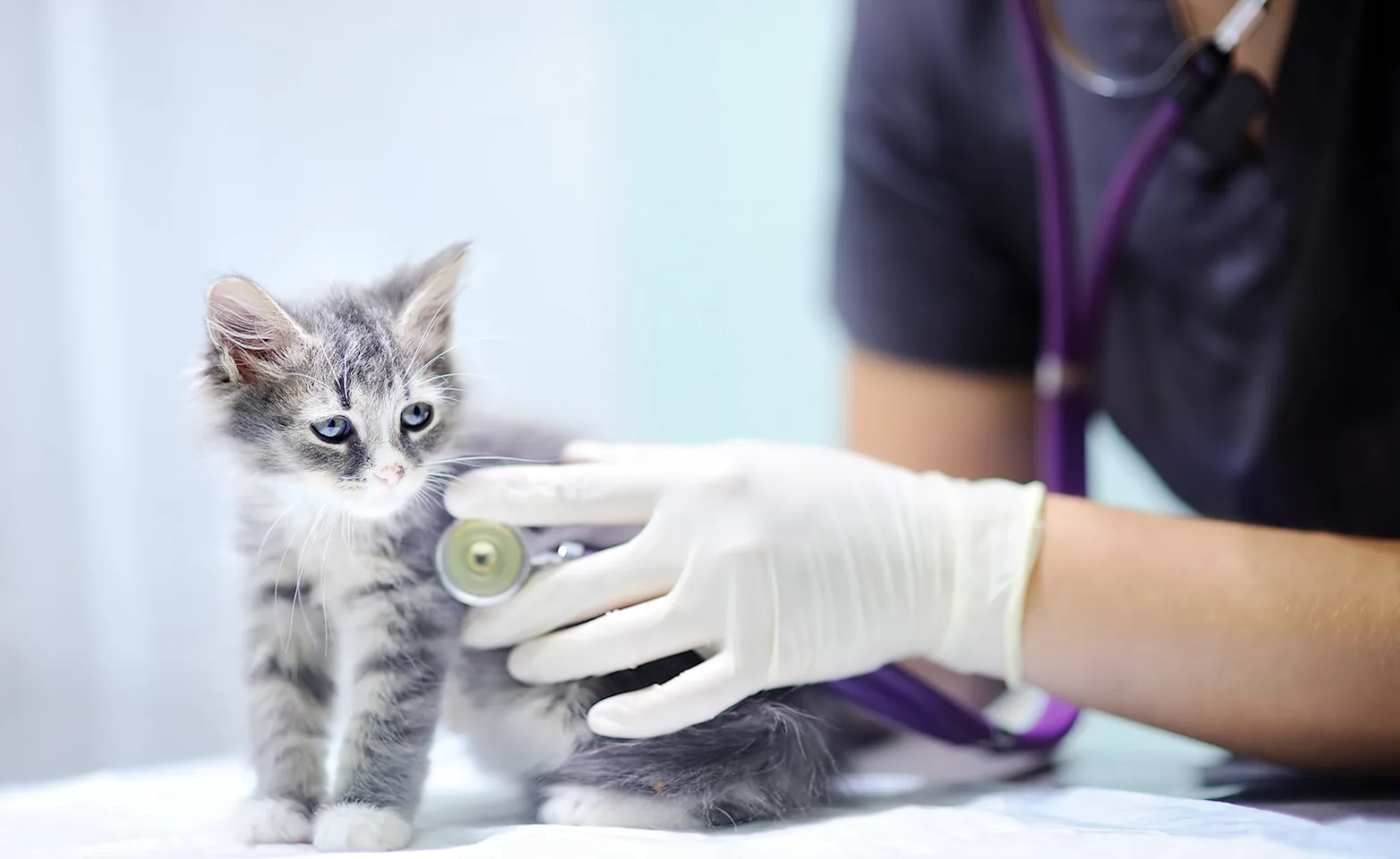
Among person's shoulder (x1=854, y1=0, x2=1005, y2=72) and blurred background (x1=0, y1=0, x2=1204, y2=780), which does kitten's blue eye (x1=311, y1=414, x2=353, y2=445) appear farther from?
person's shoulder (x1=854, y1=0, x2=1005, y2=72)

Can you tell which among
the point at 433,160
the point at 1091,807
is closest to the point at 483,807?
the point at 1091,807

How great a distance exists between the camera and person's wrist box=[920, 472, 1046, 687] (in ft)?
2.94

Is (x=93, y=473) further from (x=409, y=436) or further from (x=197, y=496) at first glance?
(x=409, y=436)

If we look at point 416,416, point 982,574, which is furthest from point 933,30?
point 416,416

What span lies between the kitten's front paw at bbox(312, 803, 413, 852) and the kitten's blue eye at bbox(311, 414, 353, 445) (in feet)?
0.87

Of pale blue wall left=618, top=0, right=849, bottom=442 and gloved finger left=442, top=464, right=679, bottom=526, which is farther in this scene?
pale blue wall left=618, top=0, right=849, bottom=442

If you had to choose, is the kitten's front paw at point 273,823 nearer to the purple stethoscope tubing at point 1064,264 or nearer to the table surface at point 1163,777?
the table surface at point 1163,777

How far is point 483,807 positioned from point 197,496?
24.5 inches

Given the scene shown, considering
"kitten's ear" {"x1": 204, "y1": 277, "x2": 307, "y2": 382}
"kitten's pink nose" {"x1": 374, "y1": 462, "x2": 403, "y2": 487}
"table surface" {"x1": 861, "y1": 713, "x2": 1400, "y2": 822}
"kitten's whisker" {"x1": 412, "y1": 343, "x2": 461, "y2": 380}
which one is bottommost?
"table surface" {"x1": 861, "y1": 713, "x2": 1400, "y2": 822}

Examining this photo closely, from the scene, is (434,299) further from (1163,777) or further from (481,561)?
(1163,777)

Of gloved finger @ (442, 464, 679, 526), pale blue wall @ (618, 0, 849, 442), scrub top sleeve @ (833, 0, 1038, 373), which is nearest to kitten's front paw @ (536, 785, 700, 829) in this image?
gloved finger @ (442, 464, 679, 526)

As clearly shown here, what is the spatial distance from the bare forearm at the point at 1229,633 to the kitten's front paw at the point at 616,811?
1.08 feet

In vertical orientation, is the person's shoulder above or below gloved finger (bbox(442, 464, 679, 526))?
above

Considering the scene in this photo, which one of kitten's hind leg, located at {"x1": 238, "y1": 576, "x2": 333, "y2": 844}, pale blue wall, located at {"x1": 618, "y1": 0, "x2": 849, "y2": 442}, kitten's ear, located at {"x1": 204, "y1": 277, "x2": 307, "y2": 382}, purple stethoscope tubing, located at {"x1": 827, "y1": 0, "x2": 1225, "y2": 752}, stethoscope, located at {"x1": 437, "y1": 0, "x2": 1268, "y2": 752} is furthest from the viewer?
pale blue wall, located at {"x1": 618, "y1": 0, "x2": 849, "y2": 442}
